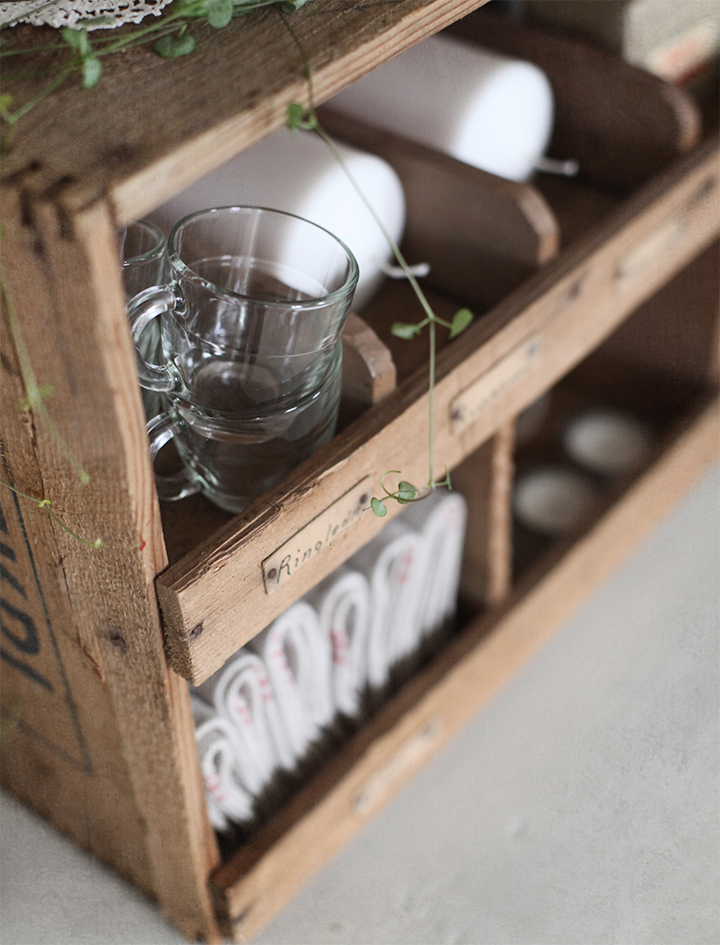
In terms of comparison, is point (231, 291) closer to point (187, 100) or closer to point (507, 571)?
point (187, 100)

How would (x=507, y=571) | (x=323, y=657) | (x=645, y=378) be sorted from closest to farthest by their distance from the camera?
(x=323, y=657) → (x=507, y=571) → (x=645, y=378)

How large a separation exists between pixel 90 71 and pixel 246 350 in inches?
7.6

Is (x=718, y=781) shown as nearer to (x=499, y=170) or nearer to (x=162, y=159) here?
(x=499, y=170)

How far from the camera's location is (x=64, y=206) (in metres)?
0.40

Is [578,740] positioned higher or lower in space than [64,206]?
lower

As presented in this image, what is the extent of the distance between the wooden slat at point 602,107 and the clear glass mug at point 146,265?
41cm

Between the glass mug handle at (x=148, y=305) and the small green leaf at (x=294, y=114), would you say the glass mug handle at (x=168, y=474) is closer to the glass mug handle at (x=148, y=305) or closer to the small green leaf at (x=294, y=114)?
the glass mug handle at (x=148, y=305)

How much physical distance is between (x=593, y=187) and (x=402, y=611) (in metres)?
0.40

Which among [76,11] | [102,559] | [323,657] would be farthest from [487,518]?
[76,11]

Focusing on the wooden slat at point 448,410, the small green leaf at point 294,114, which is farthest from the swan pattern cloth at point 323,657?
the small green leaf at point 294,114

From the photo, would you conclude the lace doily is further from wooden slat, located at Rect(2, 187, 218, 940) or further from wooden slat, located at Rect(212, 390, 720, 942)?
wooden slat, located at Rect(212, 390, 720, 942)

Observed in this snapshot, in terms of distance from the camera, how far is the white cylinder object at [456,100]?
78 cm

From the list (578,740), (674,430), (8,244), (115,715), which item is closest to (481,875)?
(578,740)

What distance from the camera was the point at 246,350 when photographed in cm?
62
